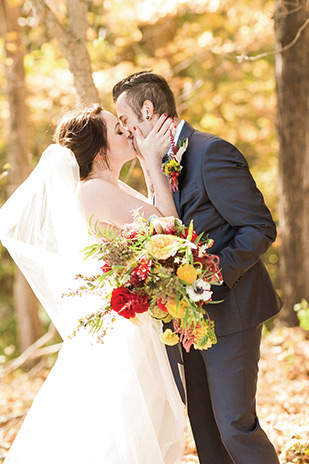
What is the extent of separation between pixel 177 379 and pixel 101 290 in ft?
2.46

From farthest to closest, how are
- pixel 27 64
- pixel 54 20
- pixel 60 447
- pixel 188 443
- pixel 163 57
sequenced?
1. pixel 163 57
2. pixel 27 64
3. pixel 54 20
4. pixel 188 443
5. pixel 60 447

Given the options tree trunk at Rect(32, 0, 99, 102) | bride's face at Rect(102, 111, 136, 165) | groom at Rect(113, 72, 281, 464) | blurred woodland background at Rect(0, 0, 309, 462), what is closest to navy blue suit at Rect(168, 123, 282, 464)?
groom at Rect(113, 72, 281, 464)

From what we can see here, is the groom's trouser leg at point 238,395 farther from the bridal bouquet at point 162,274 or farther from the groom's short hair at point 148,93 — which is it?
the groom's short hair at point 148,93

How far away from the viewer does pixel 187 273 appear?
2.31 metres

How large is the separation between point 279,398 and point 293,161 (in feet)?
8.81

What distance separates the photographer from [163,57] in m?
10.2

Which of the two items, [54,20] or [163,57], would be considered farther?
[163,57]

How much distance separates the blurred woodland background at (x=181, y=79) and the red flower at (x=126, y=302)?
154 cm

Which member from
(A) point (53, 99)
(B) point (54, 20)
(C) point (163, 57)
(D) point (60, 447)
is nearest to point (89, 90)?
(B) point (54, 20)

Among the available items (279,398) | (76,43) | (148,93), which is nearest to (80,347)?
(148,93)

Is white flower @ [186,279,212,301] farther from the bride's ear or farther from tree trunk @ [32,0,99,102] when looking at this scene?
tree trunk @ [32,0,99,102]

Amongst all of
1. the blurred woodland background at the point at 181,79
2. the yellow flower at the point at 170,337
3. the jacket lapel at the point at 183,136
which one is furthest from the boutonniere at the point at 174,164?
the blurred woodland background at the point at 181,79

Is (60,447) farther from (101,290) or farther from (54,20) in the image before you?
(54,20)

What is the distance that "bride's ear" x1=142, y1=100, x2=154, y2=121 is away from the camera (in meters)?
2.98
